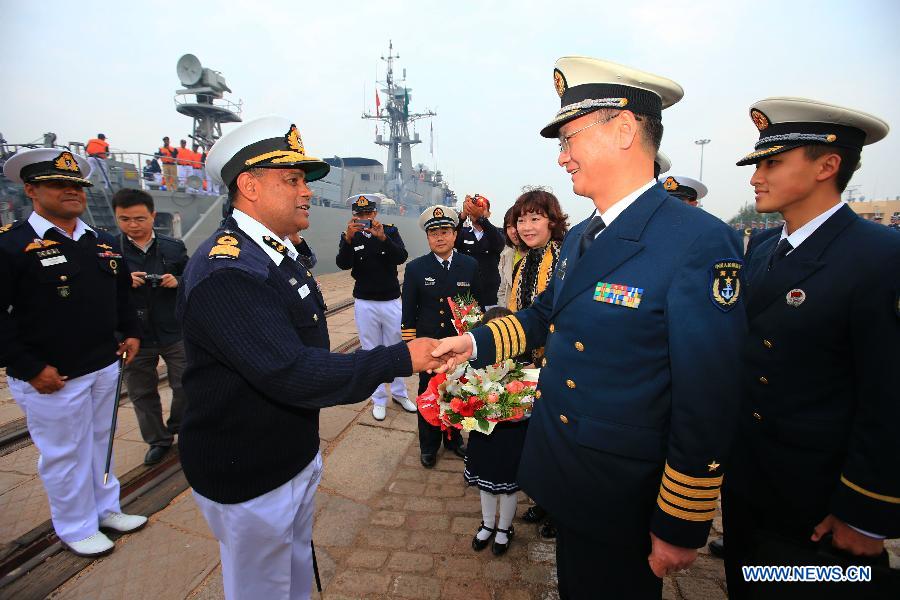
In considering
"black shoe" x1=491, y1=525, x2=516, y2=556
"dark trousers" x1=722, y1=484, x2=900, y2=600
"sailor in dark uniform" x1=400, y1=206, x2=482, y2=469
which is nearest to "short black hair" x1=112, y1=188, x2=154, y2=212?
"sailor in dark uniform" x1=400, y1=206, x2=482, y2=469

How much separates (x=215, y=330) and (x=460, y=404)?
1598 mm

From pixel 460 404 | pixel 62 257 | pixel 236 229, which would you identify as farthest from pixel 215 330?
pixel 62 257

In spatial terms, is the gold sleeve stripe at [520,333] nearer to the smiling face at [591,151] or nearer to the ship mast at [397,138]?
the smiling face at [591,151]

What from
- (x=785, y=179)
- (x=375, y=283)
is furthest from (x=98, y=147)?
(x=785, y=179)

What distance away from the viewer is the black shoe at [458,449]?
451 cm

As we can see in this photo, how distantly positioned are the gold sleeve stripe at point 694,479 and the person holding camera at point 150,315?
16.2 ft

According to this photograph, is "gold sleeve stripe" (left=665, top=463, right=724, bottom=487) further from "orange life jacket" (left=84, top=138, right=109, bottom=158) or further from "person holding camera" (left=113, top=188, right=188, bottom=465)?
"orange life jacket" (left=84, top=138, right=109, bottom=158)

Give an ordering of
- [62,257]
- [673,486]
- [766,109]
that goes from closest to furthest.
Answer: [673,486] → [766,109] → [62,257]

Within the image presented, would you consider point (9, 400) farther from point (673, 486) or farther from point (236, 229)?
point (673, 486)

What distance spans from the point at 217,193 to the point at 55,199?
623 inches

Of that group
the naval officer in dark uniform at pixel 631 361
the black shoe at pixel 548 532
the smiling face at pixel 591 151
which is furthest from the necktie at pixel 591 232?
the black shoe at pixel 548 532

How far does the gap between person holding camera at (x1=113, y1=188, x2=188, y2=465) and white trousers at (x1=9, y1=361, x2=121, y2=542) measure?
1.18 m

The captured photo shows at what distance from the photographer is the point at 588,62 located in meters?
1.80

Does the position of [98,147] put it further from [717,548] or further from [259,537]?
[717,548]
